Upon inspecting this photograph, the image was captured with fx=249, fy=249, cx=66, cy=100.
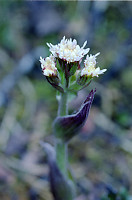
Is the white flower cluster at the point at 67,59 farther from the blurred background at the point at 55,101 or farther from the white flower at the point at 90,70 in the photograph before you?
the blurred background at the point at 55,101

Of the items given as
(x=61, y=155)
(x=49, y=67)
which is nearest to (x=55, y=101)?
(x=61, y=155)

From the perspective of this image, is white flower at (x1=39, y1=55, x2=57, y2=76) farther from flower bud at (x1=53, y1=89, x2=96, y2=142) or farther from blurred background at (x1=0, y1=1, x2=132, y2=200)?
blurred background at (x1=0, y1=1, x2=132, y2=200)

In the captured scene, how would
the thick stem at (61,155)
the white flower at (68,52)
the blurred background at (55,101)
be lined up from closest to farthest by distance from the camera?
the white flower at (68,52) < the thick stem at (61,155) < the blurred background at (55,101)

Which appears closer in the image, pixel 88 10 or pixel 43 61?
pixel 43 61

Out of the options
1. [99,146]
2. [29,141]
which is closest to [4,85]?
[29,141]

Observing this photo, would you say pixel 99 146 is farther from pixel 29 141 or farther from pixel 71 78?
pixel 71 78

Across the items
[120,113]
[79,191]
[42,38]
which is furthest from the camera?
[42,38]

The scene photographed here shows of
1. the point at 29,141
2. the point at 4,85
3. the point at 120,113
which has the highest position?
the point at 4,85

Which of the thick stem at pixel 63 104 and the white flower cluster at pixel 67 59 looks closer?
the white flower cluster at pixel 67 59

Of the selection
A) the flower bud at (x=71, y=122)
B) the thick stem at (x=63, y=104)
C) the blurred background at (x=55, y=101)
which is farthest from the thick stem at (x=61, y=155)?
the blurred background at (x=55, y=101)
